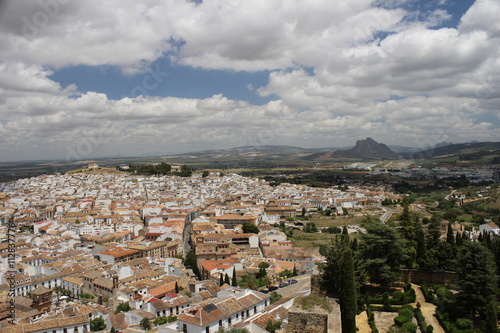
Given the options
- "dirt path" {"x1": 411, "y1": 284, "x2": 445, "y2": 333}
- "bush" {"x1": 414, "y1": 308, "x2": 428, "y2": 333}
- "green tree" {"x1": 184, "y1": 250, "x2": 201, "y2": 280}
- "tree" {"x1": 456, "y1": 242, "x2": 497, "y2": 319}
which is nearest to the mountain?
"green tree" {"x1": 184, "y1": 250, "x2": 201, "y2": 280}

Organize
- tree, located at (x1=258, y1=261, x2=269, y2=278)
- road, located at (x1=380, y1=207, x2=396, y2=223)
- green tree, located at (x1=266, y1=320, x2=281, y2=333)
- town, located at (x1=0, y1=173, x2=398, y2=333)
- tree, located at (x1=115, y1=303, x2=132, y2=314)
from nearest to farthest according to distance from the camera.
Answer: green tree, located at (x1=266, y1=320, x2=281, y2=333), town, located at (x1=0, y1=173, x2=398, y2=333), tree, located at (x1=115, y1=303, x2=132, y2=314), tree, located at (x1=258, y1=261, x2=269, y2=278), road, located at (x1=380, y1=207, x2=396, y2=223)

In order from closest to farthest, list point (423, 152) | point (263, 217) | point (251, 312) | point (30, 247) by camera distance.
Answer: point (251, 312), point (30, 247), point (263, 217), point (423, 152)

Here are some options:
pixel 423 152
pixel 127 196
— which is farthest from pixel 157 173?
pixel 423 152

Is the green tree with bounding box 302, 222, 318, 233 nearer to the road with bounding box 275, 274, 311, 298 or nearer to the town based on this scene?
the town


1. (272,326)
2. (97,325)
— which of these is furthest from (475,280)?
(97,325)

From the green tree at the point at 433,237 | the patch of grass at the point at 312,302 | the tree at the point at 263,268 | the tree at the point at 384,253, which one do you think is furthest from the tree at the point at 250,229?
the patch of grass at the point at 312,302

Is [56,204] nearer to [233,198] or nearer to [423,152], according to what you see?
[233,198]

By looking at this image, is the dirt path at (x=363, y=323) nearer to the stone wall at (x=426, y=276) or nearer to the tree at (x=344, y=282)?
the tree at (x=344, y=282)

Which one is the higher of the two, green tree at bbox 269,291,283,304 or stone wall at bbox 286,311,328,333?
stone wall at bbox 286,311,328,333
